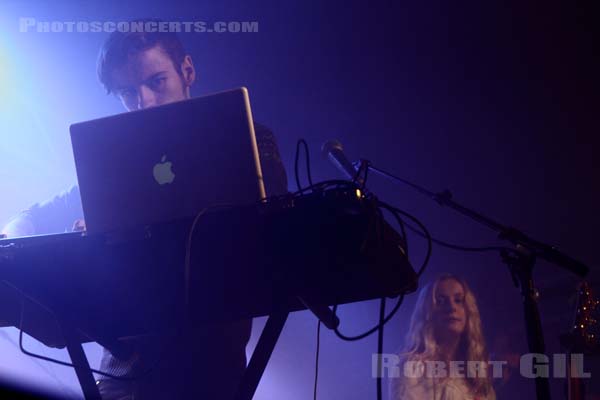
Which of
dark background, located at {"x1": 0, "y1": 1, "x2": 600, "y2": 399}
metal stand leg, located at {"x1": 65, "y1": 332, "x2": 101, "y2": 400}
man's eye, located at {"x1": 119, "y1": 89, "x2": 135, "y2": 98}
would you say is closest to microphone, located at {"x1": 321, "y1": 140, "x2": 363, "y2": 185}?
man's eye, located at {"x1": 119, "y1": 89, "x2": 135, "y2": 98}

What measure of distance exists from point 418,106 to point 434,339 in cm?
200

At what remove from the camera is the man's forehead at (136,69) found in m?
2.39

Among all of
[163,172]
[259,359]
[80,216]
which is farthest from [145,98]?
[259,359]

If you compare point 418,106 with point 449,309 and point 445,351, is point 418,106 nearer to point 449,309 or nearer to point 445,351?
point 449,309

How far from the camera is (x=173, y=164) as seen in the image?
3.99 feet

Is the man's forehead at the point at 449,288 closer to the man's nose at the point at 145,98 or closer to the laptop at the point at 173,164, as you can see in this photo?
the man's nose at the point at 145,98

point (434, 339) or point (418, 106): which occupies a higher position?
point (418, 106)

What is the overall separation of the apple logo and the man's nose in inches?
47.2

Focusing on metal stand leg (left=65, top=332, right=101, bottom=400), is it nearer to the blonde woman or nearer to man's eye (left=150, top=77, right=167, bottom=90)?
man's eye (left=150, top=77, right=167, bottom=90)

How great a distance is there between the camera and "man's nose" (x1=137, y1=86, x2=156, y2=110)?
7.73 ft

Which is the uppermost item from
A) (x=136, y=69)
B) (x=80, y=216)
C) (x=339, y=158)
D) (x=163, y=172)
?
(x=136, y=69)

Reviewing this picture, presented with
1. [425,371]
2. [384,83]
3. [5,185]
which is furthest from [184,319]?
[384,83]

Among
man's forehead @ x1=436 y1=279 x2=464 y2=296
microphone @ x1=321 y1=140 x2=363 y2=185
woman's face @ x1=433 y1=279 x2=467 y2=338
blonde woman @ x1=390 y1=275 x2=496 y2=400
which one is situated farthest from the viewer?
man's forehead @ x1=436 y1=279 x2=464 y2=296

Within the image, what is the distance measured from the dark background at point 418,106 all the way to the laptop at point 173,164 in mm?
2799
